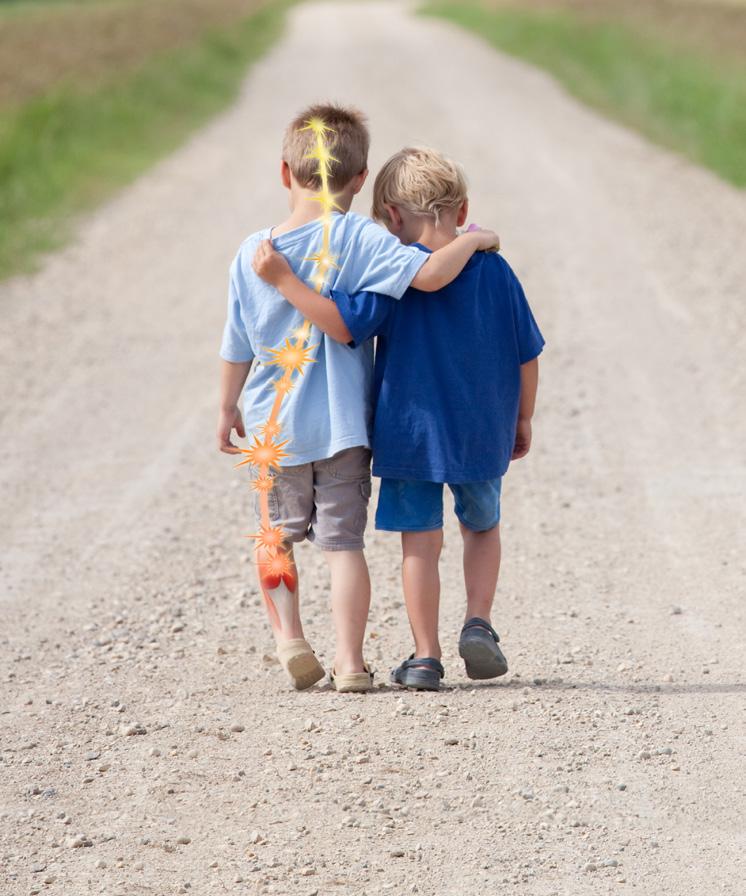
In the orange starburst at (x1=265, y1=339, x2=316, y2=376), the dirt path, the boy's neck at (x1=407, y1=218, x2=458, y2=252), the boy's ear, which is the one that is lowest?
the dirt path

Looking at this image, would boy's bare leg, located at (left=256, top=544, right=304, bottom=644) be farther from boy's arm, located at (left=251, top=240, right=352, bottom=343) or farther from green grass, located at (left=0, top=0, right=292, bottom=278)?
green grass, located at (left=0, top=0, right=292, bottom=278)

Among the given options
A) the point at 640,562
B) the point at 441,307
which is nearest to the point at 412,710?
the point at 441,307

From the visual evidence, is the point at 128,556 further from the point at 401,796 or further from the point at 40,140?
the point at 40,140

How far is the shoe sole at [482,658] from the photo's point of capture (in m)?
3.84

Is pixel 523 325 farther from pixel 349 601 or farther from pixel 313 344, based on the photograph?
pixel 349 601

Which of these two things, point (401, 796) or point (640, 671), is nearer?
point (401, 796)

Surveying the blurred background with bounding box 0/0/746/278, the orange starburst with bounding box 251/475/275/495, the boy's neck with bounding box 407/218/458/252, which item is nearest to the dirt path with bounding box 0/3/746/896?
the orange starburst with bounding box 251/475/275/495

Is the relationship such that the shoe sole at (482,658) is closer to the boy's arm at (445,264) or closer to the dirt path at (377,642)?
the dirt path at (377,642)

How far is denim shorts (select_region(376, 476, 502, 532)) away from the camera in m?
3.87

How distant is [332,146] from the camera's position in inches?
143

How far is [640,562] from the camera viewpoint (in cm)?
510

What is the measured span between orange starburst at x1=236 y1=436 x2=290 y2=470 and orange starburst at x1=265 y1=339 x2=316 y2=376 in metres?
0.19

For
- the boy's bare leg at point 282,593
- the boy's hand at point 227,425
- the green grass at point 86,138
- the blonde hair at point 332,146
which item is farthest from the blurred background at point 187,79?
the blonde hair at point 332,146

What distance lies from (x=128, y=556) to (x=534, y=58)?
2140cm
